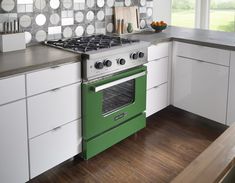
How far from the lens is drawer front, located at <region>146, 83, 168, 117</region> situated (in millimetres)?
3273

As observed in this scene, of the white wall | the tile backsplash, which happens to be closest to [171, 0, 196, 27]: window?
the white wall

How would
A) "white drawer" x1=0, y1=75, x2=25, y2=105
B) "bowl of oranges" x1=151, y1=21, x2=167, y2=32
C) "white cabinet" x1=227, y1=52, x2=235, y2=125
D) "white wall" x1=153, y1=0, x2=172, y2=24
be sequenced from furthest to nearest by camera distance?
"white wall" x1=153, y1=0, x2=172, y2=24, "bowl of oranges" x1=151, y1=21, x2=167, y2=32, "white cabinet" x1=227, y1=52, x2=235, y2=125, "white drawer" x1=0, y1=75, x2=25, y2=105

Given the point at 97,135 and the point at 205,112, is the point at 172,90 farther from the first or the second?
the point at 97,135

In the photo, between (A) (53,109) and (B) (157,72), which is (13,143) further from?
(B) (157,72)

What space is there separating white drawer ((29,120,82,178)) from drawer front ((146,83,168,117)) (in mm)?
906

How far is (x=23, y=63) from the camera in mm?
2182

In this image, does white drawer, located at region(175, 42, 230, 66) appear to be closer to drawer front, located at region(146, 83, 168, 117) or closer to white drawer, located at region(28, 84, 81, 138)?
drawer front, located at region(146, 83, 168, 117)

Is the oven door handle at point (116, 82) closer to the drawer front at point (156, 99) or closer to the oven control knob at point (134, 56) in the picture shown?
the oven control knob at point (134, 56)

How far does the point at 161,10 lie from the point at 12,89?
2.52 meters

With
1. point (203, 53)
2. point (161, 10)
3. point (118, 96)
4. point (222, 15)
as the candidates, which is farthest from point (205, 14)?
point (118, 96)

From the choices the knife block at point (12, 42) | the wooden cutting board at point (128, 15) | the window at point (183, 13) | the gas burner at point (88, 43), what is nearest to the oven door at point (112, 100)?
the gas burner at point (88, 43)

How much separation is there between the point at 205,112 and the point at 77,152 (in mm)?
1364

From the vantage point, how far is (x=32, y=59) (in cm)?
231

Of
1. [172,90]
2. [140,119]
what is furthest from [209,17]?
[140,119]
